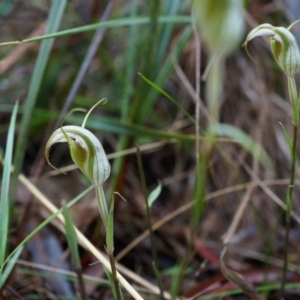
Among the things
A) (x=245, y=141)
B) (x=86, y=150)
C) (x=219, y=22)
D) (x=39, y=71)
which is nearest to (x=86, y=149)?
(x=86, y=150)

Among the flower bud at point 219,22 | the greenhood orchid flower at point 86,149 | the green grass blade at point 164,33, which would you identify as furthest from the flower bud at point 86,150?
the green grass blade at point 164,33

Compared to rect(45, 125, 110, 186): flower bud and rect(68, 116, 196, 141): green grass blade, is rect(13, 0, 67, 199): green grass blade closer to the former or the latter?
rect(68, 116, 196, 141): green grass blade

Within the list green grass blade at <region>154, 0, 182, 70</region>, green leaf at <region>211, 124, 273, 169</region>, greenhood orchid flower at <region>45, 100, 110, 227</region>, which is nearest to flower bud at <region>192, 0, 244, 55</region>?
greenhood orchid flower at <region>45, 100, 110, 227</region>

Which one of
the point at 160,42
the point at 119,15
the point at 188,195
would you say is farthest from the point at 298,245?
the point at 119,15

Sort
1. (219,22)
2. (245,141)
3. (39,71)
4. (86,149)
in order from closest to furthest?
(219,22) < (86,149) < (39,71) < (245,141)

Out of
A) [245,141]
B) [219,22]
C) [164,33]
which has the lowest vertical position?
[245,141]

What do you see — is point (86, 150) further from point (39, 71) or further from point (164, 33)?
point (164, 33)

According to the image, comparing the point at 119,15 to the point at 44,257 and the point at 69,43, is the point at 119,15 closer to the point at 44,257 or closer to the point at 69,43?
the point at 69,43

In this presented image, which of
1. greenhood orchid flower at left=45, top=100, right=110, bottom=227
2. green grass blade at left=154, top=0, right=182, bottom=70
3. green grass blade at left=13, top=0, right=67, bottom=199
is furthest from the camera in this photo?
green grass blade at left=154, top=0, right=182, bottom=70

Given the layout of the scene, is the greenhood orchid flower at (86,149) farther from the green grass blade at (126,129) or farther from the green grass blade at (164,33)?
the green grass blade at (164,33)
